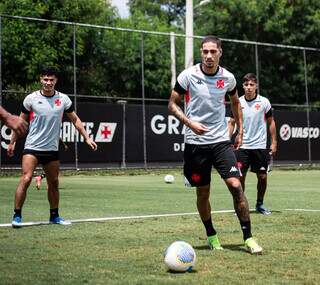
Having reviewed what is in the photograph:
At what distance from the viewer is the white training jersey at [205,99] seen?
30.0 ft

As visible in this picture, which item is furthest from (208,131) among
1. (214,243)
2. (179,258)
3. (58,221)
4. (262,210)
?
(262,210)

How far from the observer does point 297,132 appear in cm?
3381

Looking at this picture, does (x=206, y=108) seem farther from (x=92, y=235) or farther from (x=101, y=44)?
(x=101, y=44)

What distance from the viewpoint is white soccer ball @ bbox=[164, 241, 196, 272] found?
24.5 ft

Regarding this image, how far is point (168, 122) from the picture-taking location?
30047 mm

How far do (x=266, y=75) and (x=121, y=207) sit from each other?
3055cm

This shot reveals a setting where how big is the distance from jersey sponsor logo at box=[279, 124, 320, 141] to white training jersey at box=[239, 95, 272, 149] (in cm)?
1911

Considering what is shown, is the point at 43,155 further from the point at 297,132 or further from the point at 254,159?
the point at 297,132

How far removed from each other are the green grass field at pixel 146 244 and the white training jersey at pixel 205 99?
1275mm

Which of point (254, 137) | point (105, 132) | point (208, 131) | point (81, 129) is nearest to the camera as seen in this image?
point (208, 131)

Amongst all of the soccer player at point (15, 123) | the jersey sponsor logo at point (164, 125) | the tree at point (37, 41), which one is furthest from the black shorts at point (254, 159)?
the tree at point (37, 41)

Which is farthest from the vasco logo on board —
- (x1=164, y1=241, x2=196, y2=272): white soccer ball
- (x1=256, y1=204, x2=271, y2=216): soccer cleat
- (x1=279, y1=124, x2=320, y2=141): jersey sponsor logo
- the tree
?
(x1=164, y1=241, x2=196, y2=272): white soccer ball

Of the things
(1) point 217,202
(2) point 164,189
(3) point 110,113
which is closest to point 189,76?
(1) point 217,202

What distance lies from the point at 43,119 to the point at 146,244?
10.4ft
